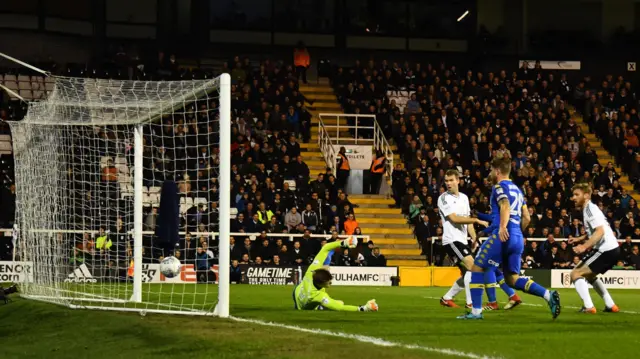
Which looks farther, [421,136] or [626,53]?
[626,53]

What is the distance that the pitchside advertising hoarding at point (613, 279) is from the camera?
1160 inches

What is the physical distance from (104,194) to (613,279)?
48.9 ft

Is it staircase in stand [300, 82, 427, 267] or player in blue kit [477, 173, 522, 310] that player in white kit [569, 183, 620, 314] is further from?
staircase in stand [300, 82, 427, 267]

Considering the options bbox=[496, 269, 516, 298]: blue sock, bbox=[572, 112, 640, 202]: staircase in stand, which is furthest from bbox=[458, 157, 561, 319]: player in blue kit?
bbox=[572, 112, 640, 202]: staircase in stand

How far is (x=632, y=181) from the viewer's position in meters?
37.0

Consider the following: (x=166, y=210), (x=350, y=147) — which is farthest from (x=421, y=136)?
(x=166, y=210)

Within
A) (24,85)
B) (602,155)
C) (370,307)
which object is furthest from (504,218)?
(602,155)

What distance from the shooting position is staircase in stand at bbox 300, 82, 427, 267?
1251 inches

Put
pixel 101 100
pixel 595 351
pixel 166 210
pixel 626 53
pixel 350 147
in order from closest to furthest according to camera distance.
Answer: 1. pixel 595 351
2. pixel 166 210
3. pixel 101 100
4. pixel 350 147
5. pixel 626 53

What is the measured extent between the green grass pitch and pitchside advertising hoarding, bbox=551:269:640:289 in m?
13.6

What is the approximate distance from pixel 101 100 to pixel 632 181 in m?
25.6

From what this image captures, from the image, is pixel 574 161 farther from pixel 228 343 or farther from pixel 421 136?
pixel 228 343

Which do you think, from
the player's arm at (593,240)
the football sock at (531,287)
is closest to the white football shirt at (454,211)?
the player's arm at (593,240)

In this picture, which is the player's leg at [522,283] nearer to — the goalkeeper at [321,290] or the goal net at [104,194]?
the goalkeeper at [321,290]
